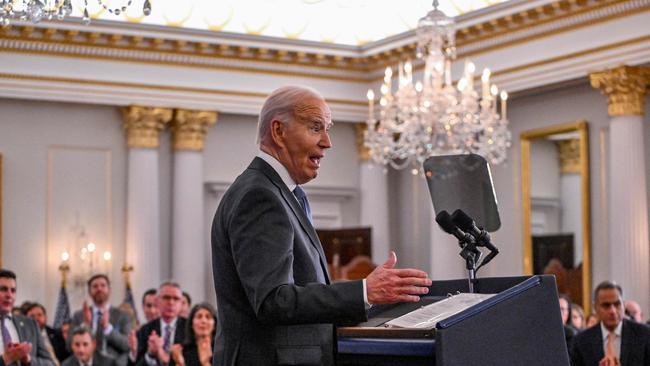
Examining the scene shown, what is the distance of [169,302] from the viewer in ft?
32.3

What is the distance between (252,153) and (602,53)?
5.72 metres

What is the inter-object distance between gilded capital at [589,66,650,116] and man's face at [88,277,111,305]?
6053 mm

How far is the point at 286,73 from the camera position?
17.0 m

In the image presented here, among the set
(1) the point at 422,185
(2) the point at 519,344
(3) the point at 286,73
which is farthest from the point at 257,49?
(2) the point at 519,344

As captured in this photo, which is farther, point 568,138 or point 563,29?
point 568,138

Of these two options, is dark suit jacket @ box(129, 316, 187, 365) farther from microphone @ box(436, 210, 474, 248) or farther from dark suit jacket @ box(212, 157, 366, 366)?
microphone @ box(436, 210, 474, 248)

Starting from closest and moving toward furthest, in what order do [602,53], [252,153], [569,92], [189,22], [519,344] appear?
1. [519,344]
2. [602,53]
3. [569,92]
4. [189,22]
5. [252,153]

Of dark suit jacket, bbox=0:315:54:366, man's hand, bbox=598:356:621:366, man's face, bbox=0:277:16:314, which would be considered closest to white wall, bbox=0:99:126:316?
dark suit jacket, bbox=0:315:54:366

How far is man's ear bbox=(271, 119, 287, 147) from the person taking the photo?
3.20 meters

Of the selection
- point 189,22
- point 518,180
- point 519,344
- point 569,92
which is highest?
point 189,22

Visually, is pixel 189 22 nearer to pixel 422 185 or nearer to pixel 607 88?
pixel 422 185

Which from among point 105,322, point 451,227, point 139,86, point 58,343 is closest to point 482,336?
point 451,227

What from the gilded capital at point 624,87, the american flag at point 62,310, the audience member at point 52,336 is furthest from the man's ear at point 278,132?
the american flag at point 62,310

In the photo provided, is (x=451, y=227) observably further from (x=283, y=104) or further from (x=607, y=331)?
(x=607, y=331)
